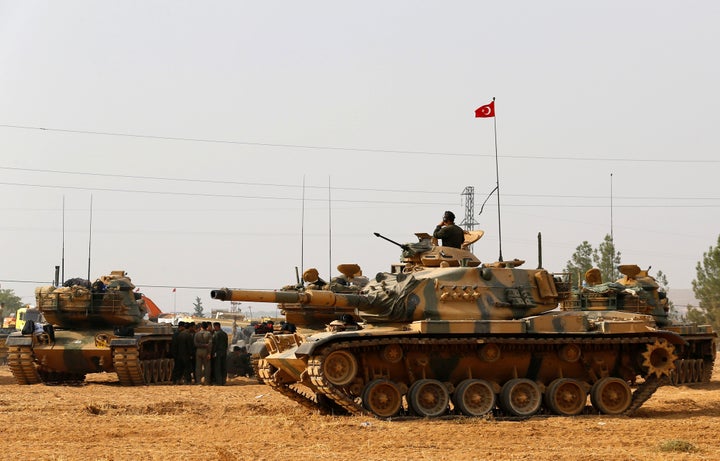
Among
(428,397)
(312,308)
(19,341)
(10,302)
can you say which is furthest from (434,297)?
(10,302)

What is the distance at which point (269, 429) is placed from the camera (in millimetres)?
17594

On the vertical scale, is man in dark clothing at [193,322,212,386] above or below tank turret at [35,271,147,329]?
below

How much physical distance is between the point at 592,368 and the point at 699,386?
10705 millimetres

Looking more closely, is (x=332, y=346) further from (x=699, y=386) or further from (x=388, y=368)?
(x=699, y=386)

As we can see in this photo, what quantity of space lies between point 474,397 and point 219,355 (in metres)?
12.5

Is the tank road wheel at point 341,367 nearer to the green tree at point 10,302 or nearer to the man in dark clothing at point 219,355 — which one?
the man in dark clothing at point 219,355

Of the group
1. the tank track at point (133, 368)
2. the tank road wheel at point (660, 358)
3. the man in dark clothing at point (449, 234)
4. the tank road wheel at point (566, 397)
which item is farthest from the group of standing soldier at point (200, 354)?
the tank road wheel at point (660, 358)

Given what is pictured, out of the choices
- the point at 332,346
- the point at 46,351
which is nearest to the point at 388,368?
the point at 332,346

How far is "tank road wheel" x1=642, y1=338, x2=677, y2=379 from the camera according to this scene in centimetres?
2067

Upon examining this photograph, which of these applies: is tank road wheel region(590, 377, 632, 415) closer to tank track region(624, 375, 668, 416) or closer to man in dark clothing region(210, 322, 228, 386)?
tank track region(624, 375, 668, 416)

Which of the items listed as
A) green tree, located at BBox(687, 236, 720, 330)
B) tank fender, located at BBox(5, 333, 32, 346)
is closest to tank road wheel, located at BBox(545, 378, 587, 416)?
tank fender, located at BBox(5, 333, 32, 346)

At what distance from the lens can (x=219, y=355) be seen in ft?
102

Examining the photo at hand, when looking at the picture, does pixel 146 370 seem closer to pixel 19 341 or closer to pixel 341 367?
pixel 19 341

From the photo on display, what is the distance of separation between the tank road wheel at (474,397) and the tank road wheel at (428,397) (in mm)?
221
